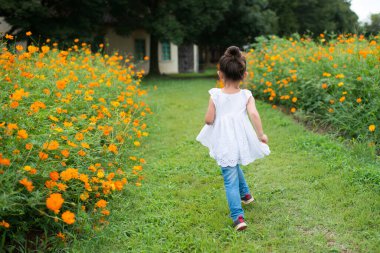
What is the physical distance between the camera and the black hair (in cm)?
291

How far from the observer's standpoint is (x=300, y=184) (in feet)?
12.2

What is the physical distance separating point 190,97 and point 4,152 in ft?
26.2

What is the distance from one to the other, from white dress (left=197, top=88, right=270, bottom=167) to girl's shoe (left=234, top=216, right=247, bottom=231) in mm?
419

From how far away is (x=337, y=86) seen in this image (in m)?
5.27

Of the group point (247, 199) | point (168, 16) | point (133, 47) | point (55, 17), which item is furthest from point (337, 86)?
point (133, 47)

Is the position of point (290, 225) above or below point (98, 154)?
below

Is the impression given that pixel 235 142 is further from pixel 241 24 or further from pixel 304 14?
pixel 304 14

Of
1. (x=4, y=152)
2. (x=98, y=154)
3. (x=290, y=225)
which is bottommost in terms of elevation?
(x=290, y=225)

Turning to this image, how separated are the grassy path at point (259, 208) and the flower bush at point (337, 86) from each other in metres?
0.42

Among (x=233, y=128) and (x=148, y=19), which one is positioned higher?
(x=148, y=19)

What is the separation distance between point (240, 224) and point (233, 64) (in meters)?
1.24

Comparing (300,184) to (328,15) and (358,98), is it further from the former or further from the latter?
(328,15)

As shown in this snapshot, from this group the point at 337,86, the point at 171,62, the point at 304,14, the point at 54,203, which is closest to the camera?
the point at 54,203

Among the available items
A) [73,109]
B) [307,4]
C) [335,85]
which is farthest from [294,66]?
[307,4]
